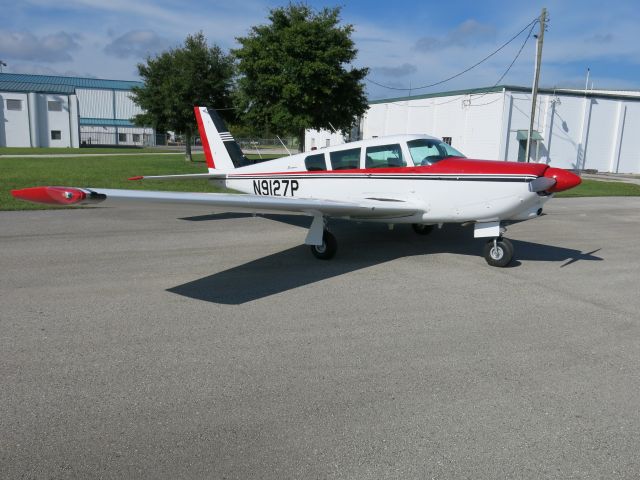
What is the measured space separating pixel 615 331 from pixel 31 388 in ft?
18.5

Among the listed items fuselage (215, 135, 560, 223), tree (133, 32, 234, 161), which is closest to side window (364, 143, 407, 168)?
fuselage (215, 135, 560, 223)

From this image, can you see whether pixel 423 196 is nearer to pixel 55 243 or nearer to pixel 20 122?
pixel 55 243

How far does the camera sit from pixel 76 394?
3.66 metres

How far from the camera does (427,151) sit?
808 centimetres

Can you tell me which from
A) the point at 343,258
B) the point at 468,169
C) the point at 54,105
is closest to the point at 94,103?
the point at 54,105

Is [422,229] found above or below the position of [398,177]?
below

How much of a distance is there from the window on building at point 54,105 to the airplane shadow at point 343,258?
213ft

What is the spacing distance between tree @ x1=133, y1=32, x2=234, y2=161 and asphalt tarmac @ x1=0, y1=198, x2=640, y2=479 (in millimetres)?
23837

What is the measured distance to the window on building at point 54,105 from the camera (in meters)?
65.1

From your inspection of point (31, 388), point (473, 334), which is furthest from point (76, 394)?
point (473, 334)

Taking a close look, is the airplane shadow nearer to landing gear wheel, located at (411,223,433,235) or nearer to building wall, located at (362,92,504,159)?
landing gear wheel, located at (411,223,433,235)

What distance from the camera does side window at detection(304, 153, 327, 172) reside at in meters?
9.15

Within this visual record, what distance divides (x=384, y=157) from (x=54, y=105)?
2753 inches

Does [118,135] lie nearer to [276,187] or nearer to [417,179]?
[276,187]
